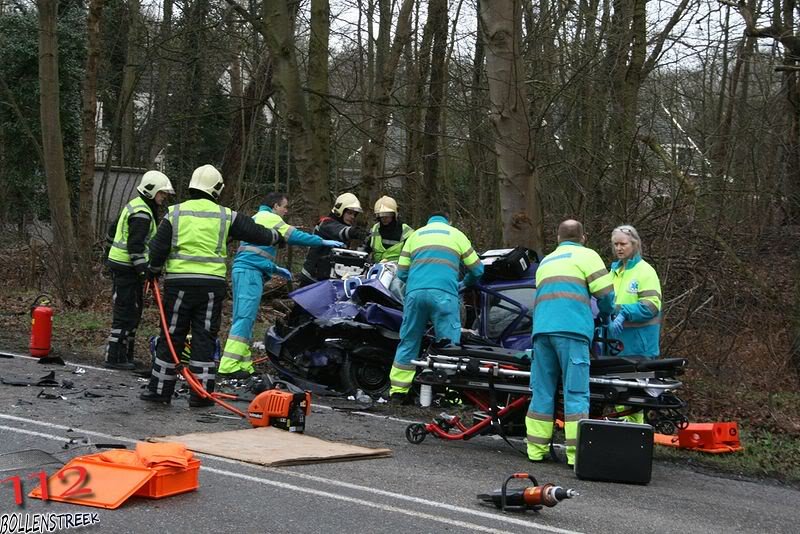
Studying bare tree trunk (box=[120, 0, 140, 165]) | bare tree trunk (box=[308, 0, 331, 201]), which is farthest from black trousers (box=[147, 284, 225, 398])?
bare tree trunk (box=[120, 0, 140, 165])

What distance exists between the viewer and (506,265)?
1058cm

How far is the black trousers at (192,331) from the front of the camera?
31.1 ft

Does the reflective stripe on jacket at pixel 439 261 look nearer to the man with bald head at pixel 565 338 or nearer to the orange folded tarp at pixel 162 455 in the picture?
the man with bald head at pixel 565 338

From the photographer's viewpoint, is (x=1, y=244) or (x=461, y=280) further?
(x=1, y=244)

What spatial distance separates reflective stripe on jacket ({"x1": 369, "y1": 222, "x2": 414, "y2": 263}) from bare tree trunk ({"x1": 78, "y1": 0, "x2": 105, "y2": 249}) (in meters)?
8.16

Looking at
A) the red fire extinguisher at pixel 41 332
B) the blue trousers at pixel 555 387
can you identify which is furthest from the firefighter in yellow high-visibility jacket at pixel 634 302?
the red fire extinguisher at pixel 41 332

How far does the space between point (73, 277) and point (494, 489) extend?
1269 centimetres

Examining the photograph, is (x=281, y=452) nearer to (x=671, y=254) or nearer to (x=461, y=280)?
(x=461, y=280)

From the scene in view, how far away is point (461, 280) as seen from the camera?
35.1ft

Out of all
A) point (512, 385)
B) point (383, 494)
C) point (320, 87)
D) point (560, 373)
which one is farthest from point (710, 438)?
point (320, 87)

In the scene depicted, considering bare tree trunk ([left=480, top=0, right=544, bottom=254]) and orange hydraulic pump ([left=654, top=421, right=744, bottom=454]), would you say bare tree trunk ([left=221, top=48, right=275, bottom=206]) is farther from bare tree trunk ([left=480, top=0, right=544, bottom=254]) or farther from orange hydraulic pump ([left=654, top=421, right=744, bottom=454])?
orange hydraulic pump ([left=654, top=421, right=744, bottom=454])

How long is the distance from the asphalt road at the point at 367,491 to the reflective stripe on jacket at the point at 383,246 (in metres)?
3.27

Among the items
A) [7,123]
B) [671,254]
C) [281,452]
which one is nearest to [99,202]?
[7,123]

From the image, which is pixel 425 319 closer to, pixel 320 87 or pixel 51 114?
pixel 320 87
